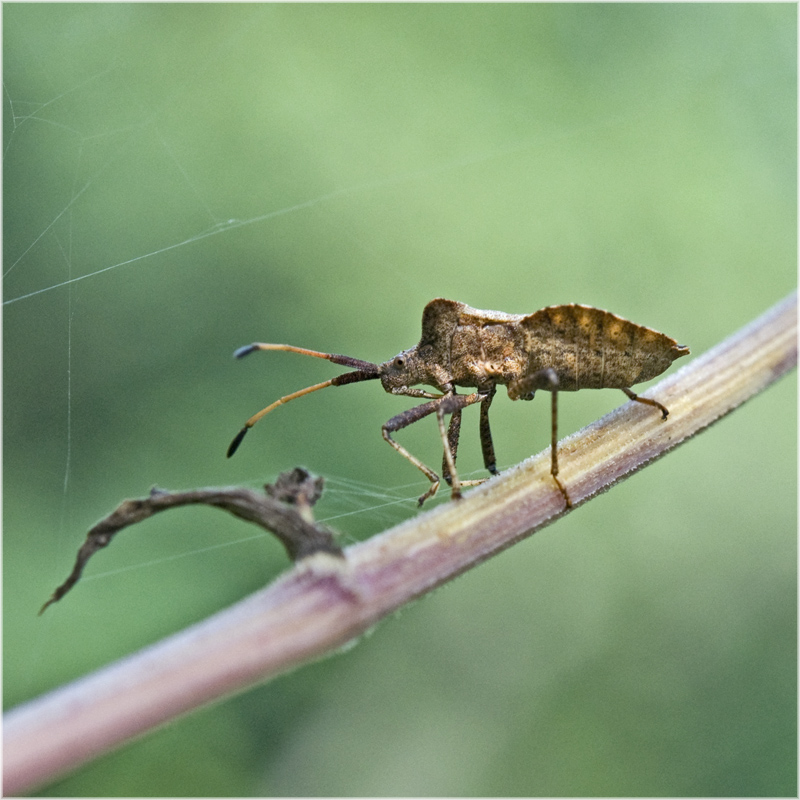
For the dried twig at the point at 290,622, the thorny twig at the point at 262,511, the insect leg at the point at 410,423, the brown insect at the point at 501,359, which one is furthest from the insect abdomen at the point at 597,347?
the thorny twig at the point at 262,511

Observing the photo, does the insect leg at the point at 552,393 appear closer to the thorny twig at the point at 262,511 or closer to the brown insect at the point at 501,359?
the brown insect at the point at 501,359

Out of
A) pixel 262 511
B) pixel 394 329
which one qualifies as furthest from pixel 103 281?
pixel 262 511

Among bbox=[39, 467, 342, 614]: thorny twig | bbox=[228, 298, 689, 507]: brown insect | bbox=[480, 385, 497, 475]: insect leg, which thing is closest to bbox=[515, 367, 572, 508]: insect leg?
bbox=[228, 298, 689, 507]: brown insect

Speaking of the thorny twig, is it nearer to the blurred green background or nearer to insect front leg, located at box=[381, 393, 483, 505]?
insect front leg, located at box=[381, 393, 483, 505]

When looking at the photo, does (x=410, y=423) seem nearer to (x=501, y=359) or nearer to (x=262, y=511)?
(x=501, y=359)

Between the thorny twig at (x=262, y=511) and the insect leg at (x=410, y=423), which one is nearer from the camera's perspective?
the thorny twig at (x=262, y=511)
